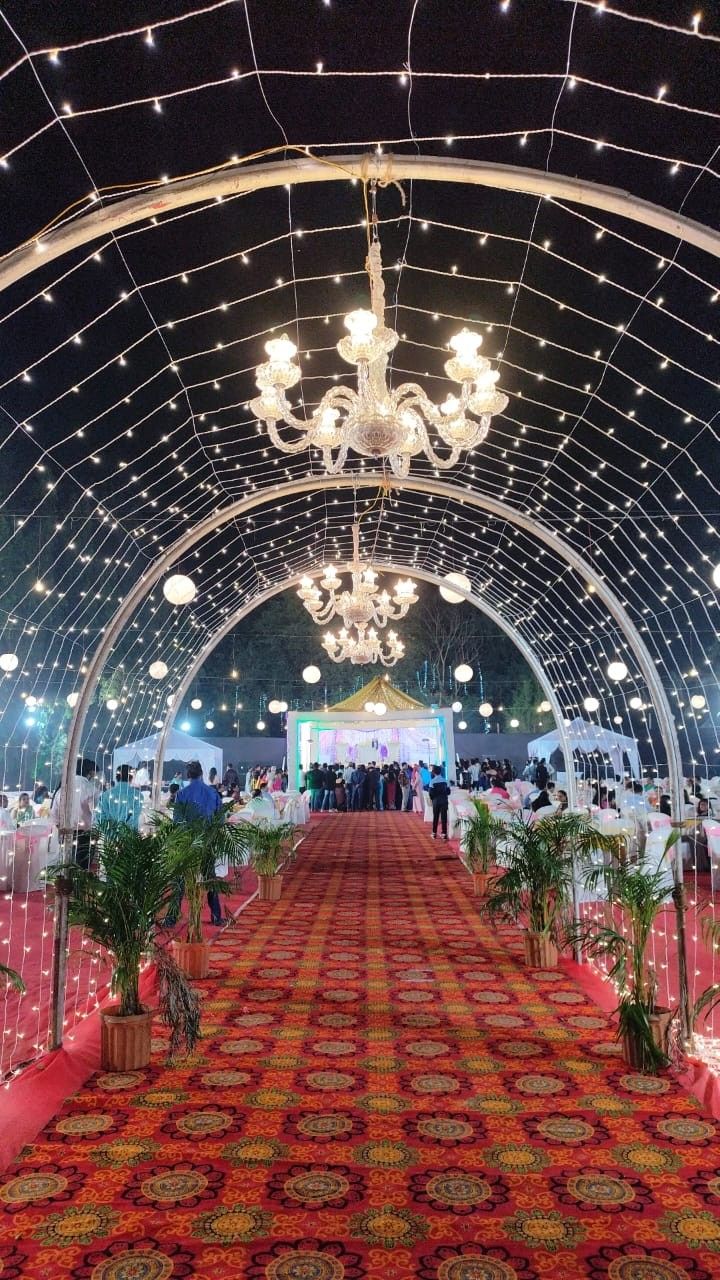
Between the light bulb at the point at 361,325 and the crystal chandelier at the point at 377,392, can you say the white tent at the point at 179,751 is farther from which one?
the light bulb at the point at 361,325

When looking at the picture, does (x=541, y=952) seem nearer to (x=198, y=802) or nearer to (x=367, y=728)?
(x=198, y=802)

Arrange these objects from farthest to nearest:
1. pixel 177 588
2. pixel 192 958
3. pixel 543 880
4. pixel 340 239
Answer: pixel 177 588 → pixel 340 239 → pixel 543 880 → pixel 192 958

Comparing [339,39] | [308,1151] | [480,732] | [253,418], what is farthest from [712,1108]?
[480,732]

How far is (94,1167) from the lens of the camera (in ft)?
9.62

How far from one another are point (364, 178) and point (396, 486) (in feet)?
17.1

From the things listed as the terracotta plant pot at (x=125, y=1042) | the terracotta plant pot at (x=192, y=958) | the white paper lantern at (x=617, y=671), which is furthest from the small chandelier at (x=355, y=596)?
the terracotta plant pot at (x=125, y=1042)

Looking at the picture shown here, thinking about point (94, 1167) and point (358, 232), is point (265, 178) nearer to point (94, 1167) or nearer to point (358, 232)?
point (358, 232)

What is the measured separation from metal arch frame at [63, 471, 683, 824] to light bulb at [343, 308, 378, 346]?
306cm

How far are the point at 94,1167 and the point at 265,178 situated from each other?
4155 mm

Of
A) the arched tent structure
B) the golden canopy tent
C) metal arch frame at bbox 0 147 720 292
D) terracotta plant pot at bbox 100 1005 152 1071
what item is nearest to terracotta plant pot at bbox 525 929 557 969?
the arched tent structure

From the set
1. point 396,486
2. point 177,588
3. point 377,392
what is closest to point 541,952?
point 377,392

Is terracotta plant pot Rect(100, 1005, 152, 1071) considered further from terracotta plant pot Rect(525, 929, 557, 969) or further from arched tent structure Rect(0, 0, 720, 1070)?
terracotta plant pot Rect(525, 929, 557, 969)

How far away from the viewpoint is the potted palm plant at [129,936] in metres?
3.97

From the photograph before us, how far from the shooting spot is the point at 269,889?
8.95 meters
